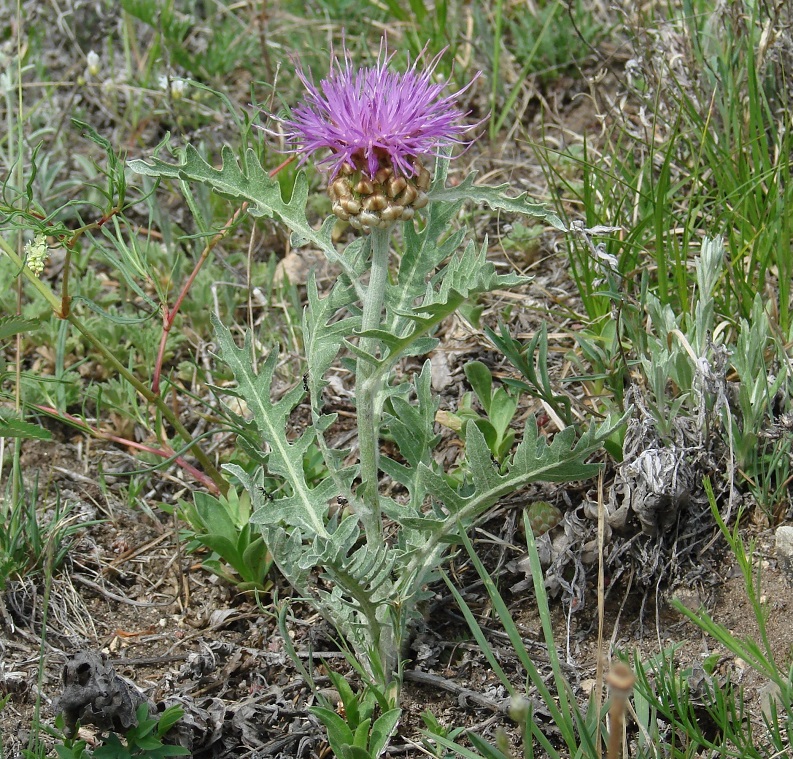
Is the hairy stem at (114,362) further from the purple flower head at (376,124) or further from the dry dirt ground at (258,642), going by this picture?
the purple flower head at (376,124)

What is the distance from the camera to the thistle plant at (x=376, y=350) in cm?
213

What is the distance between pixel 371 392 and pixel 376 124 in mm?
646

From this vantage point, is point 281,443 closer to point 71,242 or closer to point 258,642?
point 258,642

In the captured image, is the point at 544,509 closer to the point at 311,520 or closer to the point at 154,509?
the point at 311,520

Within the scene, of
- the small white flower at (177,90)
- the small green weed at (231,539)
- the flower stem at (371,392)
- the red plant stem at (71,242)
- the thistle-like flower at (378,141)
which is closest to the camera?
the thistle-like flower at (378,141)

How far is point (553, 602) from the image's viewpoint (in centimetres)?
277

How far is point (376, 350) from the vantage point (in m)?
2.55

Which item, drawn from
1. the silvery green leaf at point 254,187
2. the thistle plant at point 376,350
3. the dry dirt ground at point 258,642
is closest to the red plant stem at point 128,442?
the dry dirt ground at point 258,642

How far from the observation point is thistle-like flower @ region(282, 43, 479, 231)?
212 cm

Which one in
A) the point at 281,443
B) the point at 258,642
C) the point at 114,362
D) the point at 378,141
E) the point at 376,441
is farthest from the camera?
the point at 258,642

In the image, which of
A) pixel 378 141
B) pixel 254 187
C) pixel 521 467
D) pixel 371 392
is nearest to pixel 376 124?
pixel 378 141

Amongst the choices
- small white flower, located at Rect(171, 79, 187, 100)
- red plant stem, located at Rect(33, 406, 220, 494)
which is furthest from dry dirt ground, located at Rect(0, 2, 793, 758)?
small white flower, located at Rect(171, 79, 187, 100)

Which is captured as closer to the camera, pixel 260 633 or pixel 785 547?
pixel 785 547

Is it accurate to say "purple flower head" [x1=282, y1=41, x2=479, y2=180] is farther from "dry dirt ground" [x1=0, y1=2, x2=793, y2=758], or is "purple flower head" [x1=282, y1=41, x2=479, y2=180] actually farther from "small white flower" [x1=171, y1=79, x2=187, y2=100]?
"small white flower" [x1=171, y1=79, x2=187, y2=100]
